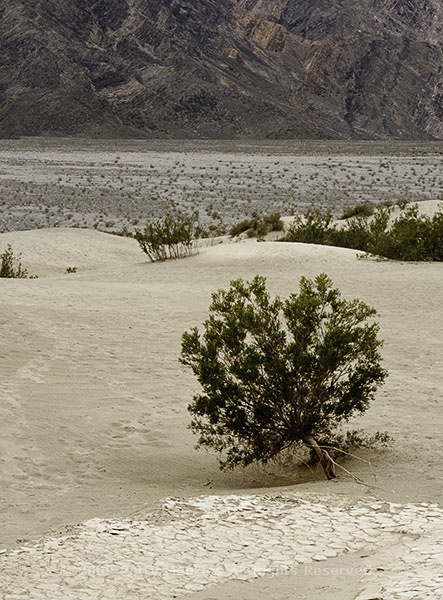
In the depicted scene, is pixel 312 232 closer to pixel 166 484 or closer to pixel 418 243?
pixel 418 243

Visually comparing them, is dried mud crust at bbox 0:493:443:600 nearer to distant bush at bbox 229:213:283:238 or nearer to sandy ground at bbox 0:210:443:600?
sandy ground at bbox 0:210:443:600

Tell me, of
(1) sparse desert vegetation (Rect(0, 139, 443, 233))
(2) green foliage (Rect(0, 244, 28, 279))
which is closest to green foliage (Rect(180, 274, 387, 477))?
(2) green foliage (Rect(0, 244, 28, 279))

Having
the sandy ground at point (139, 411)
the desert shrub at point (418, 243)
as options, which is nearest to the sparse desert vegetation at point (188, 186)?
the desert shrub at point (418, 243)

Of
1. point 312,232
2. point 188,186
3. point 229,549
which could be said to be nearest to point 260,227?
point 312,232

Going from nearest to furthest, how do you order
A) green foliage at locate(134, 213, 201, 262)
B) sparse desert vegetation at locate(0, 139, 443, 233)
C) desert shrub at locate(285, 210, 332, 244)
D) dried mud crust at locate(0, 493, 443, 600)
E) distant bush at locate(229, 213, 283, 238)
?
dried mud crust at locate(0, 493, 443, 600)
green foliage at locate(134, 213, 201, 262)
desert shrub at locate(285, 210, 332, 244)
distant bush at locate(229, 213, 283, 238)
sparse desert vegetation at locate(0, 139, 443, 233)

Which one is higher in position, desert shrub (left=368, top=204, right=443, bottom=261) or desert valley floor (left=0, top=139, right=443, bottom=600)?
desert shrub (left=368, top=204, right=443, bottom=261)

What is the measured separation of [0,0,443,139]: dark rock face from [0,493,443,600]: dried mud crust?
457ft

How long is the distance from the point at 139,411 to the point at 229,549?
3.93 m

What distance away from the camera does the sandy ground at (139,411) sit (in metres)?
6.91

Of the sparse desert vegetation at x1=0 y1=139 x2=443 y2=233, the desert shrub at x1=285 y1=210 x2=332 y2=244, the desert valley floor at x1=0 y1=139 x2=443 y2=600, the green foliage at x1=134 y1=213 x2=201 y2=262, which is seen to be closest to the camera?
the desert valley floor at x1=0 y1=139 x2=443 y2=600

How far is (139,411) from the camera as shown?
9539 millimetres

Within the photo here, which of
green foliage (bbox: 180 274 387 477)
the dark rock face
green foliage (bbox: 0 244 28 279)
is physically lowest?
green foliage (bbox: 0 244 28 279)

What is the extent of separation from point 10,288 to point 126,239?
12641 mm

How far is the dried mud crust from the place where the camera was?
16.9 ft
